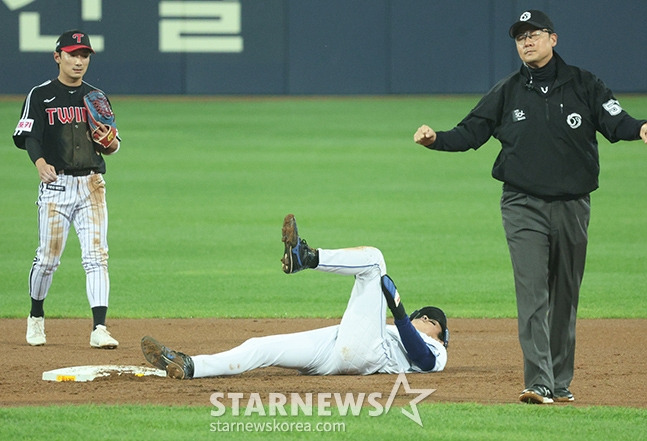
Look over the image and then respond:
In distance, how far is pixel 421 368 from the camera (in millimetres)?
7445

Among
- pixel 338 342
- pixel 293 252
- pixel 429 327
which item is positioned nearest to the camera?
pixel 293 252

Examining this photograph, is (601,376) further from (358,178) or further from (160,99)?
(160,99)

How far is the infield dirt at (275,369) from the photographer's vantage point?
22.2 feet

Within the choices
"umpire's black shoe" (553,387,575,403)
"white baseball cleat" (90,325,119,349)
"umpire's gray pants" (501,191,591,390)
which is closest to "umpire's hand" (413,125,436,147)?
"umpire's gray pants" (501,191,591,390)

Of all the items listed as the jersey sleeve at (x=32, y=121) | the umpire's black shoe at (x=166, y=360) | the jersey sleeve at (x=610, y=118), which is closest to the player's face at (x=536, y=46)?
the jersey sleeve at (x=610, y=118)

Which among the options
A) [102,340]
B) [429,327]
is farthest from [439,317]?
[102,340]

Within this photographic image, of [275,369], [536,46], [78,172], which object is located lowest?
[275,369]

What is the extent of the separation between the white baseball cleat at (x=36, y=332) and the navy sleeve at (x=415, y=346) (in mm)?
2954

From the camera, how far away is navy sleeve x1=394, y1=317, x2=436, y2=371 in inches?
276

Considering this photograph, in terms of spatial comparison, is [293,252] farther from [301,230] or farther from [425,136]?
[301,230]

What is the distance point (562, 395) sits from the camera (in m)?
6.68

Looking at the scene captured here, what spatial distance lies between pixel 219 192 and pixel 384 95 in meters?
12.3

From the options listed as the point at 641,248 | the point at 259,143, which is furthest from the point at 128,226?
the point at 259,143

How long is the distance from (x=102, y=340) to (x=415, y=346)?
97.3 inches
